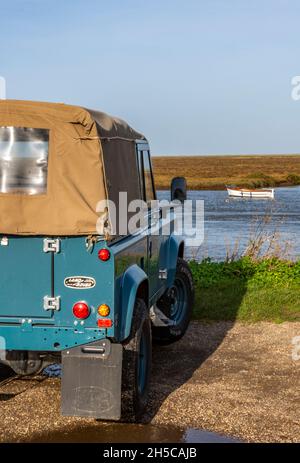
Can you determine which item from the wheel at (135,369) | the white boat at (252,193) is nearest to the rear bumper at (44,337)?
the wheel at (135,369)

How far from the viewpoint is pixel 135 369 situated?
5.80 metres

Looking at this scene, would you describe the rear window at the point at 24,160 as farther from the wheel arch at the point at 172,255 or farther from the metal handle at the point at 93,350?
the wheel arch at the point at 172,255

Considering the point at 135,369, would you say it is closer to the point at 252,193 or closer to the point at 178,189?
the point at 178,189

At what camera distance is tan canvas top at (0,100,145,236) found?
5.41 metres

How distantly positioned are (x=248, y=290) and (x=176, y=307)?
2590mm

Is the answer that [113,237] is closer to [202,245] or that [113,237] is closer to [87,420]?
[87,420]

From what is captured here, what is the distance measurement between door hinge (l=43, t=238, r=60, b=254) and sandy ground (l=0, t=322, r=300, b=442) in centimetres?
150

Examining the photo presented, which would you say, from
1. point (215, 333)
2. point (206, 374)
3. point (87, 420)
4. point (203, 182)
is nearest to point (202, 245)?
point (215, 333)

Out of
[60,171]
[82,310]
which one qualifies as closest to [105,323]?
[82,310]

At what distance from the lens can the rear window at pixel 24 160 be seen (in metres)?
5.51

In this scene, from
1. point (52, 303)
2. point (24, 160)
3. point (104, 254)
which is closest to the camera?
point (104, 254)

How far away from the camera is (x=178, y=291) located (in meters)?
9.35

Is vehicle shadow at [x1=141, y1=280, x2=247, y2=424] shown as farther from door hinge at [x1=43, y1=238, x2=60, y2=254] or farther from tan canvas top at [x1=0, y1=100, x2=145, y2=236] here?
tan canvas top at [x1=0, y1=100, x2=145, y2=236]
